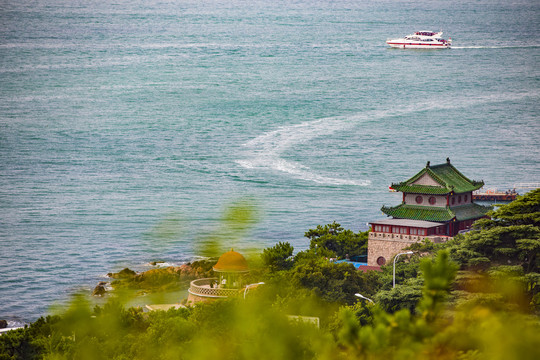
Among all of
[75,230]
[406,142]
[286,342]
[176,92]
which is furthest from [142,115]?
[286,342]

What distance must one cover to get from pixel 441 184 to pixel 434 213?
179 cm

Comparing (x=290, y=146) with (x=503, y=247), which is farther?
(x=290, y=146)

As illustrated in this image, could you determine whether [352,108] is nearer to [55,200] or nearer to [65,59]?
[55,200]

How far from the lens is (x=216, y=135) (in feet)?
393

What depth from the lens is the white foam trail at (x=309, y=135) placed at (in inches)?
3784

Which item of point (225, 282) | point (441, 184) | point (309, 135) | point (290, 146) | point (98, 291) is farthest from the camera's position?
point (309, 135)

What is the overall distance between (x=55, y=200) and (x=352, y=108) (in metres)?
49.4

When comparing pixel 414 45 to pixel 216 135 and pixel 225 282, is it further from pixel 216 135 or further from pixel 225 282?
pixel 225 282

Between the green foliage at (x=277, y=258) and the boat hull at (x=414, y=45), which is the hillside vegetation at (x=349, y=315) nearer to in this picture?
the green foliage at (x=277, y=258)

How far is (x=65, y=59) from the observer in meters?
167

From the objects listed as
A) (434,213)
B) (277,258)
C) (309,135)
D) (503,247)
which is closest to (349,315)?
(503,247)

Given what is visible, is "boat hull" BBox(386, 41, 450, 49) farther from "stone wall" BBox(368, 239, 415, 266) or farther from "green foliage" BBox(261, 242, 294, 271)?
"green foliage" BBox(261, 242, 294, 271)

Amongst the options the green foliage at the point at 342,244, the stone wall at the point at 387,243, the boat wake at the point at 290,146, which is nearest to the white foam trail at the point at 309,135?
the boat wake at the point at 290,146

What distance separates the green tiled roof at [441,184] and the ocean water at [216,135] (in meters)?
11.8
